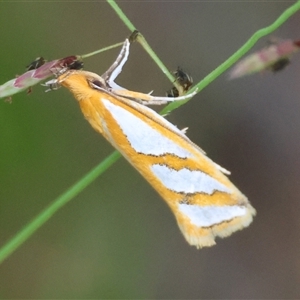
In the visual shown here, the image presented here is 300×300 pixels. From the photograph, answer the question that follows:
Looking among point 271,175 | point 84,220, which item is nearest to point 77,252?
point 84,220

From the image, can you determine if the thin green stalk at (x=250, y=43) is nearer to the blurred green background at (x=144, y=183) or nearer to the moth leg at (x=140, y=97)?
the moth leg at (x=140, y=97)

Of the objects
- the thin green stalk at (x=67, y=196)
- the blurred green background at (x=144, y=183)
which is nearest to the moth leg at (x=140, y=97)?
the thin green stalk at (x=67, y=196)

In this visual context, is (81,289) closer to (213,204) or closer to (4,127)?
(4,127)

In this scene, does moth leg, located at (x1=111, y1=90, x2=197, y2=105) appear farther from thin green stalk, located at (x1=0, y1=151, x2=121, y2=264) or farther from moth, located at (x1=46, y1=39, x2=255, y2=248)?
thin green stalk, located at (x1=0, y1=151, x2=121, y2=264)

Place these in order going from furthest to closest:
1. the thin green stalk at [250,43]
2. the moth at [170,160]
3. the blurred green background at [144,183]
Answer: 1. the blurred green background at [144,183]
2. the moth at [170,160]
3. the thin green stalk at [250,43]

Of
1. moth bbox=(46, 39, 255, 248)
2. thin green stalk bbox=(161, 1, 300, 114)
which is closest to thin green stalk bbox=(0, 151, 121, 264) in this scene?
moth bbox=(46, 39, 255, 248)

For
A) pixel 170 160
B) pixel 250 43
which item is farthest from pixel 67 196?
pixel 250 43

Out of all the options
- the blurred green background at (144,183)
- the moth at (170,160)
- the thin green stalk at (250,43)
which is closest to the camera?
the thin green stalk at (250,43)
